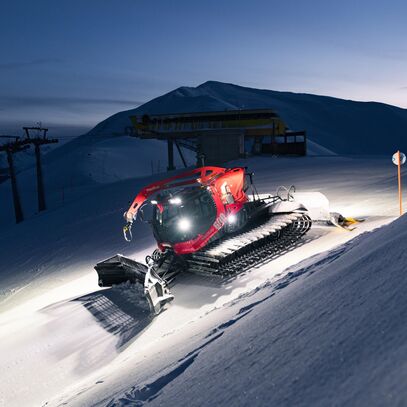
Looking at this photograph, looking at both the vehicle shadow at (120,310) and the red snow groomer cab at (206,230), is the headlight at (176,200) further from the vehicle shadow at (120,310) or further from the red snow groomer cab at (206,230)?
the vehicle shadow at (120,310)

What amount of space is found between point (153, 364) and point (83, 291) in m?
5.88

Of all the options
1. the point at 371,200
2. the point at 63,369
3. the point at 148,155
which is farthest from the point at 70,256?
the point at 148,155

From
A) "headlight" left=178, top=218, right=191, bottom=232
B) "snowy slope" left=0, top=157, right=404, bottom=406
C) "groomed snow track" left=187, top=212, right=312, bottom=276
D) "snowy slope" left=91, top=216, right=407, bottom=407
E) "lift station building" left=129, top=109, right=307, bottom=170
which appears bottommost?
"snowy slope" left=0, top=157, right=404, bottom=406

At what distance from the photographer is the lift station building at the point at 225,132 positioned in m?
34.2

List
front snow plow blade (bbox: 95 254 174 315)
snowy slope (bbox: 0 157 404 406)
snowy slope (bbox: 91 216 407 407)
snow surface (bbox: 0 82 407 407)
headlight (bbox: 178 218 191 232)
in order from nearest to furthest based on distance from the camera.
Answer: snowy slope (bbox: 91 216 407 407), snow surface (bbox: 0 82 407 407), snowy slope (bbox: 0 157 404 406), front snow plow blade (bbox: 95 254 174 315), headlight (bbox: 178 218 191 232)

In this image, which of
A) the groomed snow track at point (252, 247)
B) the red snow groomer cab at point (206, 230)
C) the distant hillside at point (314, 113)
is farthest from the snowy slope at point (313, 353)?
the distant hillside at point (314, 113)

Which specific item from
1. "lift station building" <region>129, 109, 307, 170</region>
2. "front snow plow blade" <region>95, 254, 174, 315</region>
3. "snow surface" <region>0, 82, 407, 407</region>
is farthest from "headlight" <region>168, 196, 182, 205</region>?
"lift station building" <region>129, 109, 307, 170</region>

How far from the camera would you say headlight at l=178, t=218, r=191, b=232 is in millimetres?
9305

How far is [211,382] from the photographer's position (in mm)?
3049

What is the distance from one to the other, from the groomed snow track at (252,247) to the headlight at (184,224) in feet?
2.15

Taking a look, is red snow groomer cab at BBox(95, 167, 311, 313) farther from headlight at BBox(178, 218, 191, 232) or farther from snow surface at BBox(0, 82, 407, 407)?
snow surface at BBox(0, 82, 407, 407)

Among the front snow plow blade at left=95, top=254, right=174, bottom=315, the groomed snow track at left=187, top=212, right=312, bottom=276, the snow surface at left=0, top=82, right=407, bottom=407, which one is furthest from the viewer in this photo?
the groomed snow track at left=187, top=212, right=312, bottom=276

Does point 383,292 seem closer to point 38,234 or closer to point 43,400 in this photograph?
point 43,400

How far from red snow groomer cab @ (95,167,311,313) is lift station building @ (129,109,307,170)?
2164cm
